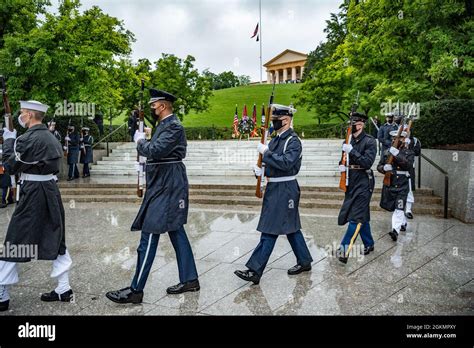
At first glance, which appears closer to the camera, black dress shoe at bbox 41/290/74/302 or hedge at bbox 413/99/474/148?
black dress shoe at bbox 41/290/74/302

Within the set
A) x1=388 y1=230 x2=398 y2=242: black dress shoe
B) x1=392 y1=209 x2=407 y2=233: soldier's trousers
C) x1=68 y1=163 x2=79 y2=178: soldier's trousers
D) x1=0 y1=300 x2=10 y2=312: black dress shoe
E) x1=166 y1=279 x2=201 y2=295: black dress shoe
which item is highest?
x1=68 y1=163 x2=79 y2=178: soldier's trousers

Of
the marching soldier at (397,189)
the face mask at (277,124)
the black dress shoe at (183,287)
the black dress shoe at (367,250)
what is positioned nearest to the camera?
the black dress shoe at (183,287)

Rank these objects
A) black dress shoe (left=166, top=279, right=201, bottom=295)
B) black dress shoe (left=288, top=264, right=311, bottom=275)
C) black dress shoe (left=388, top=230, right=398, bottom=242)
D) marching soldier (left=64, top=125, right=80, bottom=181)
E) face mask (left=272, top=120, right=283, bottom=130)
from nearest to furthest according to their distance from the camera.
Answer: black dress shoe (left=166, top=279, right=201, bottom=295) → face mask (left=272, top=120, right=283, bottom=130) → black dress shoe (left=288, top=264, right=311, bottom=275) → black dress shoe (left=388, top=230, right=398, bottom=242) → marching soldier (left=64, top=125, right=80, bottom=181)

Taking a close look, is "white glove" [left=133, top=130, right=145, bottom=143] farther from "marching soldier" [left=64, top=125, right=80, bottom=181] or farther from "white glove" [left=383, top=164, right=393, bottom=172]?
"marching soldier" [left=64, top=125, right=80, bottom=181]

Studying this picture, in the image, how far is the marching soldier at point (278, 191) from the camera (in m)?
5.44

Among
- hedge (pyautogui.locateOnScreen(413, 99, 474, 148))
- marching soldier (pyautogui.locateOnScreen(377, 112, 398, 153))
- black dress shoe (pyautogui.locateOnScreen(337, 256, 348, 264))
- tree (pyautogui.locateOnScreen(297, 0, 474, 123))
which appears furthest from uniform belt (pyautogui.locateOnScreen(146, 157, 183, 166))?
hedge (pyautogui.locateOnScreen(413, 99, 474, 148))

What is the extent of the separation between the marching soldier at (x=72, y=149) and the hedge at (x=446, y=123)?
39.8 ft

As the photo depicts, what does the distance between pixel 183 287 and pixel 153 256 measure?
25.1 inches

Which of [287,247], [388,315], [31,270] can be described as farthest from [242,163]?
[388,315]

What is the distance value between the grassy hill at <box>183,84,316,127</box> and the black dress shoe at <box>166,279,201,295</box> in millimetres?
45273

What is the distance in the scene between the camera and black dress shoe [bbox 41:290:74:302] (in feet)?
16.8

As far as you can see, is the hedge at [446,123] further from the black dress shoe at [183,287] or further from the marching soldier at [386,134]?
the black dress shoe at [183,287]

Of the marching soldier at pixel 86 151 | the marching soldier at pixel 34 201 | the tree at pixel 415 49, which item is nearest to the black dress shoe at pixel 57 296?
the marching soldier at pixel 34 201

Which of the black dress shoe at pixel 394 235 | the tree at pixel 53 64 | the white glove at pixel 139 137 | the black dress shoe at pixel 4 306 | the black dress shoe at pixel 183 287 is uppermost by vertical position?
the tree at pixel 53 64
